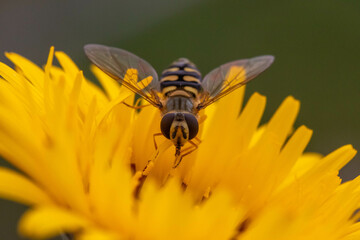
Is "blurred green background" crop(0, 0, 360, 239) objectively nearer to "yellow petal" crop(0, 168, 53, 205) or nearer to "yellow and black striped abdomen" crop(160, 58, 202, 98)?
"yellow and black striped abdomen" crop(160, 58, 202, 98)

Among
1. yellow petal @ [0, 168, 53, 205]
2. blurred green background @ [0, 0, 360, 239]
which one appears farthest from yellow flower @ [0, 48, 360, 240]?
blurred green background @ [0, 0, 360, 239]

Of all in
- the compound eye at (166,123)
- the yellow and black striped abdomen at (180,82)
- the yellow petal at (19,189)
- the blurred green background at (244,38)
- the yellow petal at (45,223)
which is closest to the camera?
the yellow petal at (45,223)

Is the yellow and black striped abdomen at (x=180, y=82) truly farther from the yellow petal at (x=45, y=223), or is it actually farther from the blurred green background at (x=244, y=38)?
the blurred green background at (x=244, y=38)

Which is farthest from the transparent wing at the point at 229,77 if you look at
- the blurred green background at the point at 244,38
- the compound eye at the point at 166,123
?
the blurred green background at the point at 244,38

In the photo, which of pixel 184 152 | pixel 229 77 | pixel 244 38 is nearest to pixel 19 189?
pixel 184 152

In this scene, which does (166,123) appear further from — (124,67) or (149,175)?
(124,67)

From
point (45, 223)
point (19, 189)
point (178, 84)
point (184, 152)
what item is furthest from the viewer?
point (178, 84)
